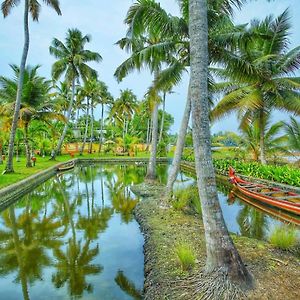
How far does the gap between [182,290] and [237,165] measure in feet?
48.5

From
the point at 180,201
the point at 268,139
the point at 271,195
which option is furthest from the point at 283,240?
the point at 268,139

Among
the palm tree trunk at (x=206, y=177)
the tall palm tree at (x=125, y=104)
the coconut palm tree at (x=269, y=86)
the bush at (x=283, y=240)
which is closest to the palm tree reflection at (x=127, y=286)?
the palm tree trunk at (x=206, y=177)

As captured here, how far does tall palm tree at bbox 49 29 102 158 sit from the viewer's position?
3078 cm

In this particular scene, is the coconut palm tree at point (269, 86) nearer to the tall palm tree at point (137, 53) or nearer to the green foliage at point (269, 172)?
the green foliage at point (269, 172)

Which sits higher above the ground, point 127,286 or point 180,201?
point 180,201

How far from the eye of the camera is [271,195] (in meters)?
12.1

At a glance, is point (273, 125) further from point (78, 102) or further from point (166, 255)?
point (78, 102)

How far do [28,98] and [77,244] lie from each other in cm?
1650

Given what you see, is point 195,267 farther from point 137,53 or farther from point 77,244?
point 137,53

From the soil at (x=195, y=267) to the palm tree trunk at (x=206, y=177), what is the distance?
0.38 meters

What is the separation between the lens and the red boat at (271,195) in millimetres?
9762

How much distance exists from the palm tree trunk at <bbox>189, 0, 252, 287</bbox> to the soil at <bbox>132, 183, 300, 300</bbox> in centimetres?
38

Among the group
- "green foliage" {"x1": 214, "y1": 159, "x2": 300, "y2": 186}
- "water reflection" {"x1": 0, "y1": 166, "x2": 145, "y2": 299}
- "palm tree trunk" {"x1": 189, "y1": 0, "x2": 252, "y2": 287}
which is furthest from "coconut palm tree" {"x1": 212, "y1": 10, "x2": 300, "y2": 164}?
"palm tree trunk" {"x1": 189, "y1": 0, "x2": 252, "y2": 287}

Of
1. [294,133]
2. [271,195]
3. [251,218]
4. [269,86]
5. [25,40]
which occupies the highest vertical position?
[25,40]
